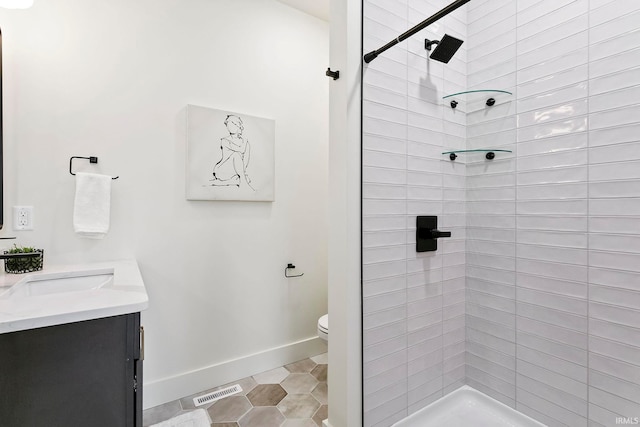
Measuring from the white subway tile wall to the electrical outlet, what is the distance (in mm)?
1691

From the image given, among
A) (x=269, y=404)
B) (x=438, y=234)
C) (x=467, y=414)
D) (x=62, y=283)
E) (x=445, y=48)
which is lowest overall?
(x=269, y=404)

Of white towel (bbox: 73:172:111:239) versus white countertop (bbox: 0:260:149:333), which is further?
white towel (bbox: 73:172:111:239)

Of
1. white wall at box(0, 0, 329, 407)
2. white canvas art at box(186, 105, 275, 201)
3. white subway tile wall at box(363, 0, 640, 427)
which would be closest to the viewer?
white subway tile wall at box(363, 0, 640, 427)

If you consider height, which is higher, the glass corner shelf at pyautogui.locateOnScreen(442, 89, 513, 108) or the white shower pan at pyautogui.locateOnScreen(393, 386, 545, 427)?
the glass corner shelf at pyautogui.locateOnScreen(442, 89, 513, 108)

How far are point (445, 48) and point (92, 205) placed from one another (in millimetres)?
1919

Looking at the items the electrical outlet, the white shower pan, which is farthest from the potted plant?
the white shower pan

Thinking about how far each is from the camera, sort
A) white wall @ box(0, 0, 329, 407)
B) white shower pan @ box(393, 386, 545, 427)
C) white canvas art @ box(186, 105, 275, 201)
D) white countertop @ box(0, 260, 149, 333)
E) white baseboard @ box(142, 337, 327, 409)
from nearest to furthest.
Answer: white countertop @ box(0, 260, 149, 333) → white shower pan @ box(393, 386, 545, 427) → white wall @ box(0, 0, 329, 407) → white baseboard @ box(142, 337, 327, 409) → white canvas art @ box(186, 105, 275, 201)

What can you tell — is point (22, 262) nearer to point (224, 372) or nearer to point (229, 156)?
point (229, 156)

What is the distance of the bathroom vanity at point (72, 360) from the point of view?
0.84 m

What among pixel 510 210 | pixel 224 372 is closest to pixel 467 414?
pixel 510 210

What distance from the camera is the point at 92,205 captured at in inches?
64.0

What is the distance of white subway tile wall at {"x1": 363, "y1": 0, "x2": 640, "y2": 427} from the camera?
1198 mm

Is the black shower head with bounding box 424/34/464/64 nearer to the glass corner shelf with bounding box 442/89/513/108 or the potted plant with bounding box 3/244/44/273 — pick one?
the glass corner shelf with bounding box 442/89/513/108

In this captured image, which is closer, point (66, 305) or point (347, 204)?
point (66, 305)
